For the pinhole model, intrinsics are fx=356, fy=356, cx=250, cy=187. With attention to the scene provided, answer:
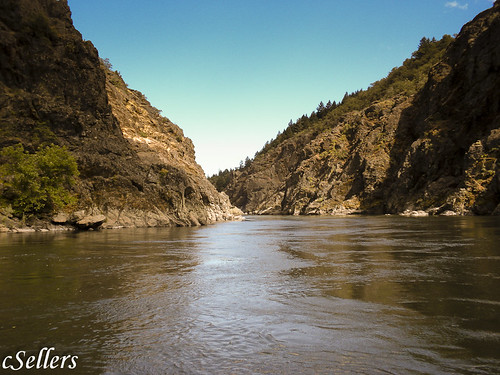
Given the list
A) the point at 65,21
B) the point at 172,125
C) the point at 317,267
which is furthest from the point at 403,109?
the point at 317,267

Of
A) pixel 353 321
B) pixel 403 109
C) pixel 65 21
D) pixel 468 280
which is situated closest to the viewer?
pixel 353 321

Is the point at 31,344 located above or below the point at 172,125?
below

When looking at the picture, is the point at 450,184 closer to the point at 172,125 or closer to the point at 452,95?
the point at 452,95

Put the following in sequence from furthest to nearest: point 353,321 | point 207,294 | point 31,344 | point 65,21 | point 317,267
Result: point 65,21 < point 317,267 < point 207,294 < point 353,321 < point 31,344

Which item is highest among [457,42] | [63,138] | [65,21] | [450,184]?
[457,42]

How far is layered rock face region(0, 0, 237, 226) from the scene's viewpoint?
45125 mm

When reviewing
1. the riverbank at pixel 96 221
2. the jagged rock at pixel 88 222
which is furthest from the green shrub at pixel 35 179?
the jagged rock at pixel 88 222

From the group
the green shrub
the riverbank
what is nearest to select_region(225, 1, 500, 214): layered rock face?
the riverbank

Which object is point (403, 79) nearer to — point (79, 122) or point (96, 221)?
point (79, 122)

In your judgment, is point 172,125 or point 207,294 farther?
point 172,125

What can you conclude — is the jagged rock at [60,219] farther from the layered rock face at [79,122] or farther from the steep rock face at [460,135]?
the steep rock face at [460,135]

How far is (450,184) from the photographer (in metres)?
72.9

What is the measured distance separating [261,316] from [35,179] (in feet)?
123

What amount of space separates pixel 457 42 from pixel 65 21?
287 ft
